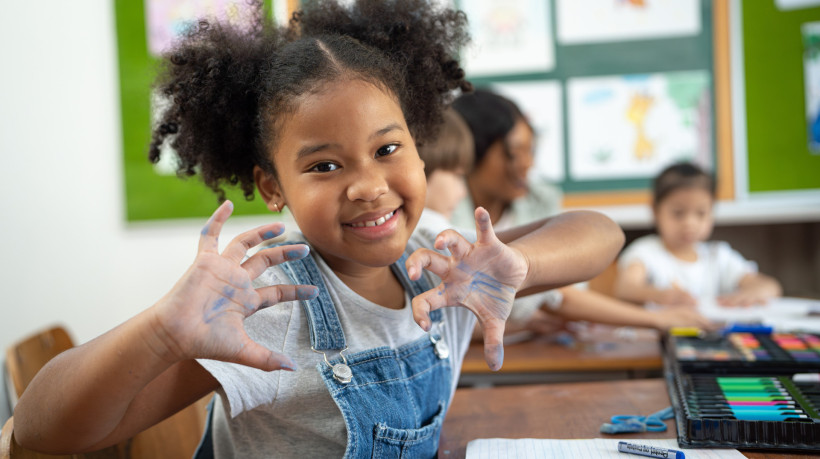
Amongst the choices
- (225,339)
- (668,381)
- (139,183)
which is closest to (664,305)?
(668,381)

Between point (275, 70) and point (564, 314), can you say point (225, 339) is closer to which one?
point (275, 70)

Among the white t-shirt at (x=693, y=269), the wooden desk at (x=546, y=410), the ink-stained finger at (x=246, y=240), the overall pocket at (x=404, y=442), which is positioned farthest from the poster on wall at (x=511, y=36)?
the ink-stained finger at (x=246, y=240)

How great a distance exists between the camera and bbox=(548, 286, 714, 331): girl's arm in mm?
1433

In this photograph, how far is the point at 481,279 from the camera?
694 mm

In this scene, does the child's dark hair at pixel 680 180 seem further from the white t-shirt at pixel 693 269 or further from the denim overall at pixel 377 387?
the denim overall at pixel 377 387

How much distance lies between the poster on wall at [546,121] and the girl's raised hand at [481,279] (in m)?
2.04

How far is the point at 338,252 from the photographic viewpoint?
78 cm

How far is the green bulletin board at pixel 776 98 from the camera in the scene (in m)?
2.52

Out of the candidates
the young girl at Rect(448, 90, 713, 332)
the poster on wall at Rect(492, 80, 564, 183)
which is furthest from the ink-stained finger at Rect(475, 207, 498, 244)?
the poster on wall at Rect(492, 80, 564, 183)

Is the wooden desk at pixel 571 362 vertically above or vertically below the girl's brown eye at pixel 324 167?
below

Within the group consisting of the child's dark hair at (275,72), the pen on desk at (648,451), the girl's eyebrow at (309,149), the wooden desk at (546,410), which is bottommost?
the wooden desk at (546,410)

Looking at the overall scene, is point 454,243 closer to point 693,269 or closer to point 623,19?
point 693,269

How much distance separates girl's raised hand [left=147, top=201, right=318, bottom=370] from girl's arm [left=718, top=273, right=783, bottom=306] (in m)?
1.49

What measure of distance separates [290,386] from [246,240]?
196mm
